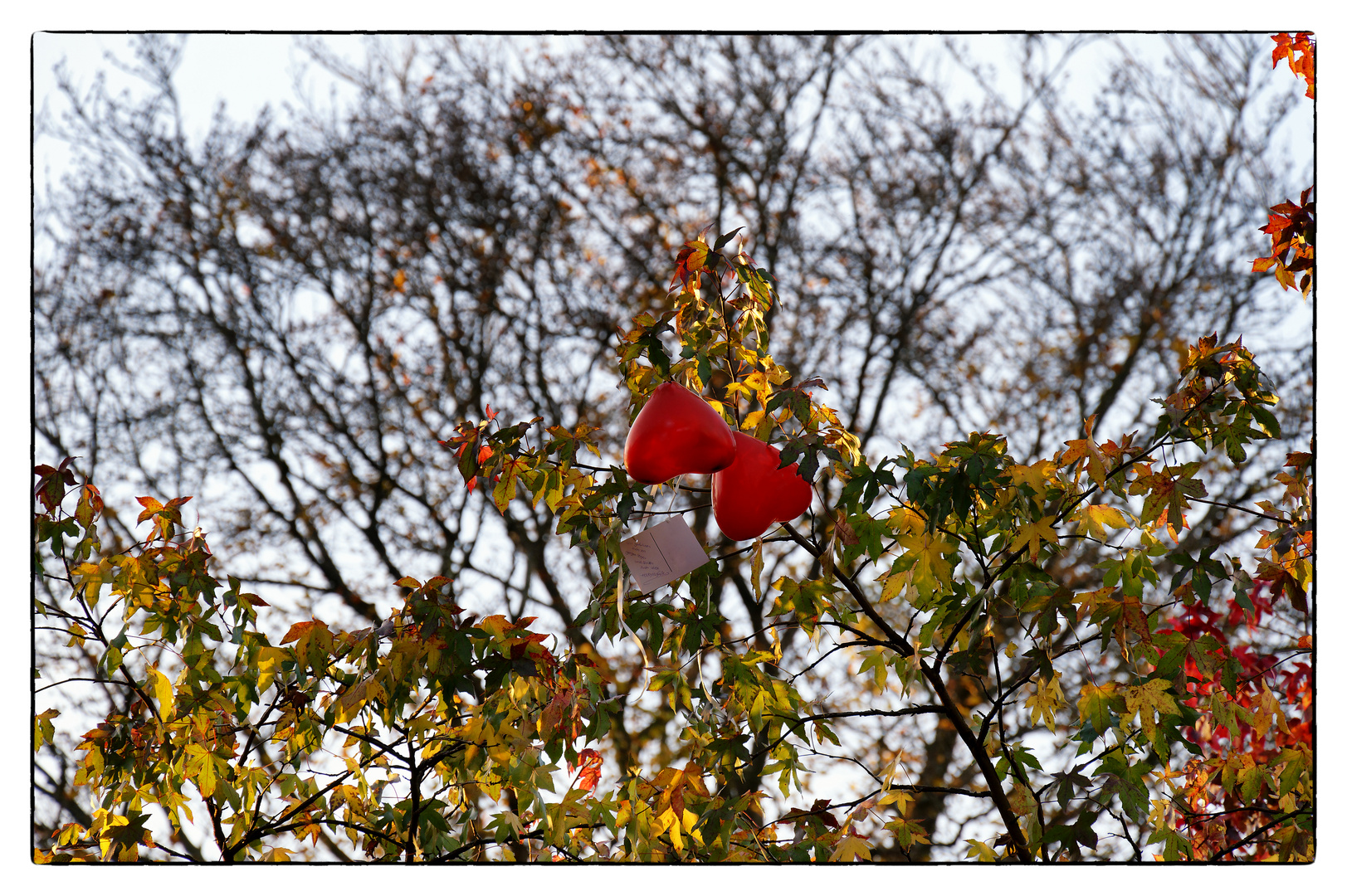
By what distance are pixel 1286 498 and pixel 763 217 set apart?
197 cm

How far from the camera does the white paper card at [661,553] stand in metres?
1.00

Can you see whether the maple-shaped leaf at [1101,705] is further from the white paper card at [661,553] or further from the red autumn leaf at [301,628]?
the red autumn leaf at [301,628]

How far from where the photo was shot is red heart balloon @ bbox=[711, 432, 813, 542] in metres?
0.96

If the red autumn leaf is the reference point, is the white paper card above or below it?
above

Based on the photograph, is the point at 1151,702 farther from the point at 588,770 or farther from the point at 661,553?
the point at 588,770

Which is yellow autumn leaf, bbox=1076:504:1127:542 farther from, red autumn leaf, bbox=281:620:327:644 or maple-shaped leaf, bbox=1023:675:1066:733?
red autumn leaf, bbox=281:620:327:644

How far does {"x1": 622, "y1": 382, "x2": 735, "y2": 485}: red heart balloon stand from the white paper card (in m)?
0.08

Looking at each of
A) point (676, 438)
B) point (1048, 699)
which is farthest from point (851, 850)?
point (676, 438)

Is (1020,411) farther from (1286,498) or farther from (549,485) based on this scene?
(549,485)

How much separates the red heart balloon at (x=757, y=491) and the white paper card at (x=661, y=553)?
0.05 m

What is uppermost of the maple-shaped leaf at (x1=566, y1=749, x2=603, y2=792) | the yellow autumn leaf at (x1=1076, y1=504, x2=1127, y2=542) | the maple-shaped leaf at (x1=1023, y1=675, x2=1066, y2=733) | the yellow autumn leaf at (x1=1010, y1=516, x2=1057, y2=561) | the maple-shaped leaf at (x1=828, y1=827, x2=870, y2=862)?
the yellow autumn leaf at (x1=1076, y1=504, x2=1127, y2=542)

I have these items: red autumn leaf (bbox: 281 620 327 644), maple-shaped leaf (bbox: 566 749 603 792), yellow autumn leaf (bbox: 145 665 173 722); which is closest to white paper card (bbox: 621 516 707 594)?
maple-shaped leaf (bbox: 566 749 603 792)

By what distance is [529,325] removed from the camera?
2949 millimetres

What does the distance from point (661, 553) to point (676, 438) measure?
16 cm
